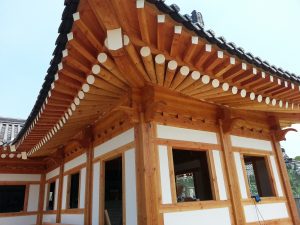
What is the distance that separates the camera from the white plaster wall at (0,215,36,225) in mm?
8620

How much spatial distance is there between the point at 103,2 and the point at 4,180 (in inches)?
350

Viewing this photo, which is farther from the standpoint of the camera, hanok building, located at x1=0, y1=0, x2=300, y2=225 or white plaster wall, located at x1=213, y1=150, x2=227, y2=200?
white plaster wall, located at x1=213, y1=150, x2=227, y2=200

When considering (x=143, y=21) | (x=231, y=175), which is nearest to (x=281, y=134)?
(x=231, y=175)

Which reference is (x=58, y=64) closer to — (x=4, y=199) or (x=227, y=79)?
(x=227, y=79)

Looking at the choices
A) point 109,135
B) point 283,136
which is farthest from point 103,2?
point 283,136

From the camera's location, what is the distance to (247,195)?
525 cm

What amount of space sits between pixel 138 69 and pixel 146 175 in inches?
65.4

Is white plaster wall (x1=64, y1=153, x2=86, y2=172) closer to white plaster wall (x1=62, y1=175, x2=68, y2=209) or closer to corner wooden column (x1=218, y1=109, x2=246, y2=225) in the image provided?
white plaster wall (x1=62, y1=175, x2=68, y2=209)

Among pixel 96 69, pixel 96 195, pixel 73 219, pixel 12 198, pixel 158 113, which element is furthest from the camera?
pixel 12 198

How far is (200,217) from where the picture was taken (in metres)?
4.35

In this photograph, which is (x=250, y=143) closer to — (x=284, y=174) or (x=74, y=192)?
(x=284, y=174)

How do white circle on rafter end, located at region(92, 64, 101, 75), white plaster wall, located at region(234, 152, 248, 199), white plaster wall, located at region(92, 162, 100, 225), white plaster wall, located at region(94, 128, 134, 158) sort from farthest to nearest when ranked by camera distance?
white plaster wall, located at region(92, 162, 100, 225), white plaster wall, located at region(234, 152, 248, 199), white plaster wall, located at region(94, 128, 134, 158), white circle on rafter end, located at region(92, 64, 101, 75)

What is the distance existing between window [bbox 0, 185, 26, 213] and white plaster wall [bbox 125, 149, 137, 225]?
22.7 feet

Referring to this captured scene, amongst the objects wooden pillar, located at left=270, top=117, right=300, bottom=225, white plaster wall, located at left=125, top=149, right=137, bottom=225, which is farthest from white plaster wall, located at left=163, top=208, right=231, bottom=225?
wooden pillar, located at left=270, top=117, right=300, bottom=225
